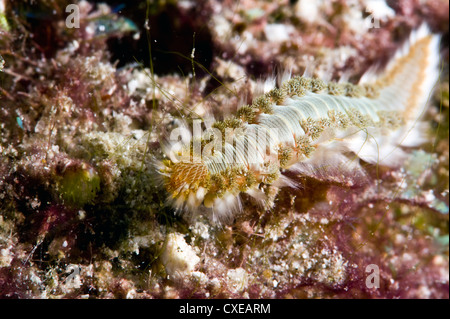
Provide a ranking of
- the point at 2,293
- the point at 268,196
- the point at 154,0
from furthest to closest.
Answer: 1. the point at 154,0
2. the point at 268,196
3. the point at 2,293

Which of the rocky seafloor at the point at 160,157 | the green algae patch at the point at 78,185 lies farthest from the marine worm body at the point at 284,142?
the green algae patch at the point at 78,185

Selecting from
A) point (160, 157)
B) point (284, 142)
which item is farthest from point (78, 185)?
point (284, 142)

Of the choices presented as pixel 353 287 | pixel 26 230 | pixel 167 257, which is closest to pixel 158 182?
A: pixel 167 257

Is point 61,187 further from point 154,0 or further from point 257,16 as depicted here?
point 257,16

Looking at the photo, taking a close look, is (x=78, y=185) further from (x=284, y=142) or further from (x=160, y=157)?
(x=284, y=142)

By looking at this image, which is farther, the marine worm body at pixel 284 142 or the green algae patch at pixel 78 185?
the green algae patch at pixel 78 185

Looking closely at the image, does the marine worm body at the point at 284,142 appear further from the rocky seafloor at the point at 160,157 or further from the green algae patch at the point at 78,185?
the green algae patch at the point at 78,185
